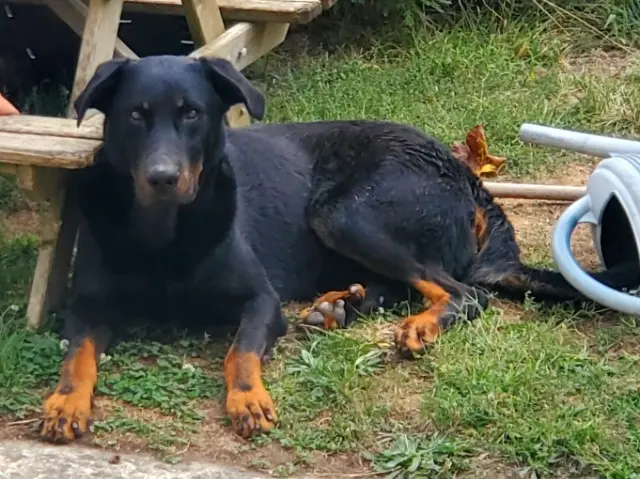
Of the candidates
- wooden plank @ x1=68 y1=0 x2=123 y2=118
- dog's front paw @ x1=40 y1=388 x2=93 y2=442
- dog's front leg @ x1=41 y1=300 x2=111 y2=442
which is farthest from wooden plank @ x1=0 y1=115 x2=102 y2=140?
dog's front paw @ x1=40 y1=388 x2=93 y2=442

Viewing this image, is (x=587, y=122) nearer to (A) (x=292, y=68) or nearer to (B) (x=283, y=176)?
(A) (x=292, y=68)

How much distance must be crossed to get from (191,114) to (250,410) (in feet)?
3.40

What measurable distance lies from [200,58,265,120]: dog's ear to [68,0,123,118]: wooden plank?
0.79m

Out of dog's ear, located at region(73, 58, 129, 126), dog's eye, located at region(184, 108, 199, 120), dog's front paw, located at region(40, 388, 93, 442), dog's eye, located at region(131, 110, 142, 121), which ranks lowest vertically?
dog's front paw, located at region(40, 388, 93, 442)

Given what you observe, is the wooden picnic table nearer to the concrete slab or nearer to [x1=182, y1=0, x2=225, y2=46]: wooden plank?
[x1=182, y1=0, x2=225, y2=46]: wooden plank

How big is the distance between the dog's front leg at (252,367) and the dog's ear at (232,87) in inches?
27.8

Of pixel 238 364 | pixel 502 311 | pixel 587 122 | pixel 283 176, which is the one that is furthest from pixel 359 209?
pixel 587 122

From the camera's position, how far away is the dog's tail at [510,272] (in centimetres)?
451

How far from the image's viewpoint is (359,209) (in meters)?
4.67

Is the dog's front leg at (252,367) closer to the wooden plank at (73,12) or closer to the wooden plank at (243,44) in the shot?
the wooden plank at (243,44)

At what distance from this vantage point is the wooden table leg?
434cm

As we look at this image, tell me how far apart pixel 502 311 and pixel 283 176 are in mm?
1049

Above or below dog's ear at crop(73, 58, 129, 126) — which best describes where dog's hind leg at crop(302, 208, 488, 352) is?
below

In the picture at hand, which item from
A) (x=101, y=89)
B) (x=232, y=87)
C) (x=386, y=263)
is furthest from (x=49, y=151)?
(x=386, y=263)
